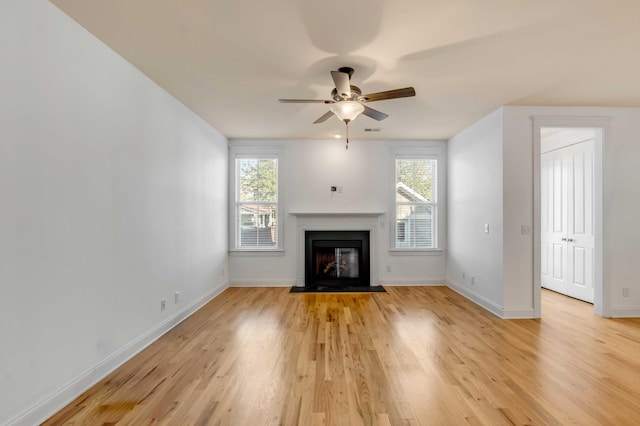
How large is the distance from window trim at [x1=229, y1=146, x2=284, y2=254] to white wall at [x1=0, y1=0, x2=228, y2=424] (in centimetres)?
207

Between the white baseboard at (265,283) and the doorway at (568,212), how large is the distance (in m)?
4.14

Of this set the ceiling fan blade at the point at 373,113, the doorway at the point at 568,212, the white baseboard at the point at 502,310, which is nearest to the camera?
the ceiling fan blade at the point at 373,113

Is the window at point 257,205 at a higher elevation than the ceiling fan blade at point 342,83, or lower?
lower

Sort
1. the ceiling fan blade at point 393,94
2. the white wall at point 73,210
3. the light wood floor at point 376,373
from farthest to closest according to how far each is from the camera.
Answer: the ceiling fan blade at point 393,94 < the light wood floor at point 376,373 < the white wall at point 73,210

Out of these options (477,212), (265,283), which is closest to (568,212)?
(477,212)

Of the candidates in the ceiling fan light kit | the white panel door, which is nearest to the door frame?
the white panel door

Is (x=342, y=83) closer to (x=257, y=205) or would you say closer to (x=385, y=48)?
(x=385, y=48)

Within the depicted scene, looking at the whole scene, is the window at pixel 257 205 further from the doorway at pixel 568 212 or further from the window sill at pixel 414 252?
the doorway at pixel 568 212

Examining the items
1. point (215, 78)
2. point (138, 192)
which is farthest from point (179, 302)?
point (215, 78)

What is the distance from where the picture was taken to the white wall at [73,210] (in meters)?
1.70

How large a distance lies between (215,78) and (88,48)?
3.38 feet

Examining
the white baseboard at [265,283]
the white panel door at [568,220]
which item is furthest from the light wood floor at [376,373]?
the white baseboard at [265,283]

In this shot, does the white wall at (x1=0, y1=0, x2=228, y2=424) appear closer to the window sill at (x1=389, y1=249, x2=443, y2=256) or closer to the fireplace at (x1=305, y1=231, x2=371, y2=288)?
the fireplace at (x1=305, y1=231, x2=371, y2=288)

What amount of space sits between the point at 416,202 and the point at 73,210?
4.95 m
